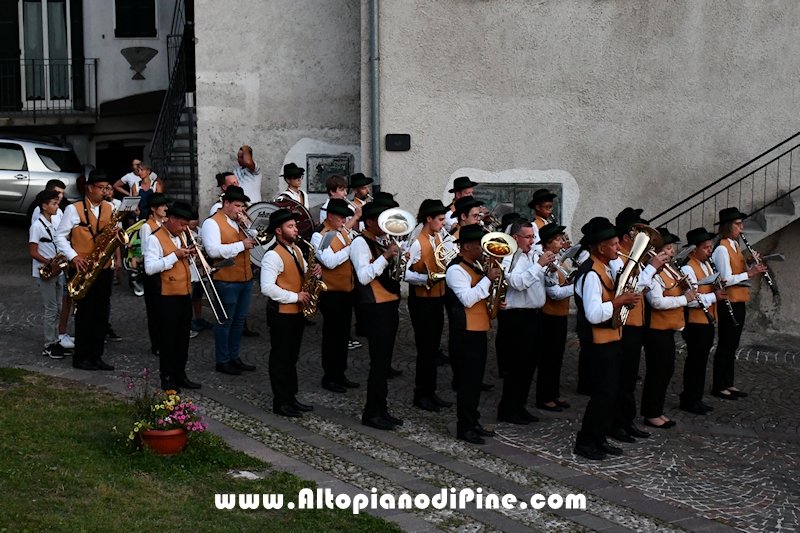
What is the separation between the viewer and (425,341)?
10.3 m

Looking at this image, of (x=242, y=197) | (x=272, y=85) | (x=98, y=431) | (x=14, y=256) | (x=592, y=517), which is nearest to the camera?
(x=592, y=517)

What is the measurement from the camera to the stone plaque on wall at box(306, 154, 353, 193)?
1762cm

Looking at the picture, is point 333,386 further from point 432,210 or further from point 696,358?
point 696,358

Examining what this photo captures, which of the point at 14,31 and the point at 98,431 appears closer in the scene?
the point at 98,431

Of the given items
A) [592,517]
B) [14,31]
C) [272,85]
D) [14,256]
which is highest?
[14,31]

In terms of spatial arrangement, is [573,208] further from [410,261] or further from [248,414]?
[248,414]

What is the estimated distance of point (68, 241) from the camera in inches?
444

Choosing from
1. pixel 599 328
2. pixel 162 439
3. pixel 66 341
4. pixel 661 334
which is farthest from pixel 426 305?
pixel 66 341

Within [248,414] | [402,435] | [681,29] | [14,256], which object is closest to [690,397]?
[402,435]

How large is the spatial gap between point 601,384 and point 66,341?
20.9 feet

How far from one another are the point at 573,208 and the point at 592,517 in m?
8.09

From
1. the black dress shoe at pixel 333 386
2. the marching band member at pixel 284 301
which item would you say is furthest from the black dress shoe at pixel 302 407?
the black dress shoe at pixel 333 386

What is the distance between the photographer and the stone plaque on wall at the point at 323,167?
17625 millimetres

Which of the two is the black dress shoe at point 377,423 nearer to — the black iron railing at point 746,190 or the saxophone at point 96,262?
the saxophone at point 96,262
